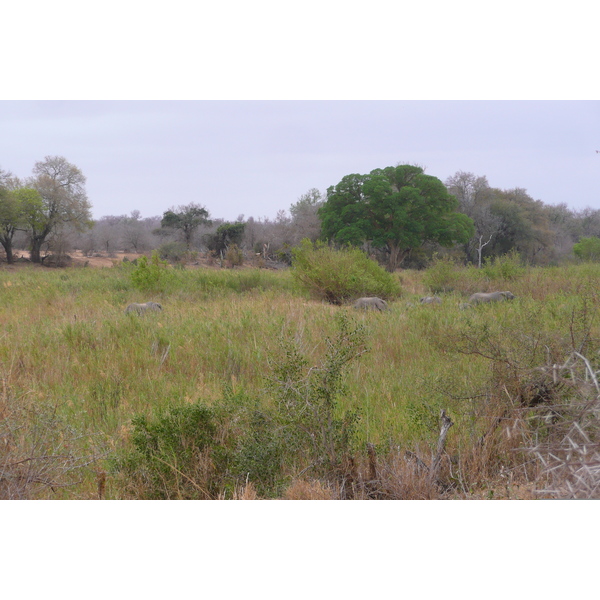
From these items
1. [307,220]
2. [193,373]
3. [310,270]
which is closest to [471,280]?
[310,270]

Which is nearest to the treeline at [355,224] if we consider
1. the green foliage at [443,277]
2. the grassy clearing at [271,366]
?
the green foliage at [443,277]

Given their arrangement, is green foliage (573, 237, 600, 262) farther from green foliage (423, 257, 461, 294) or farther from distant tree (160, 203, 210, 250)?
distant tree (160, 203, 210, 250)

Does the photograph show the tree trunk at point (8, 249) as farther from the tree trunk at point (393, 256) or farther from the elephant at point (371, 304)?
the elephant at point (371, 304)

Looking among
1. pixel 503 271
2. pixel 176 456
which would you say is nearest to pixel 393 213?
pixel 503 271

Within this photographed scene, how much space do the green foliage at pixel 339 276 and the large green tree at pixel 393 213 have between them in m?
15.7

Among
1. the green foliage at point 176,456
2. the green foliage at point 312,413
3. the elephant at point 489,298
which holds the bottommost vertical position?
the elephant at point 489,298

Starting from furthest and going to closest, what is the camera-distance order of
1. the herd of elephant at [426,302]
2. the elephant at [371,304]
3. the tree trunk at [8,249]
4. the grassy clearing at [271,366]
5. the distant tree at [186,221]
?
the distant tree at [186,221] → the tree trunk at [8,249] → the elephant at [371,304] → the herd of elephant at [426,302] → the grassy clearing at [271,366]

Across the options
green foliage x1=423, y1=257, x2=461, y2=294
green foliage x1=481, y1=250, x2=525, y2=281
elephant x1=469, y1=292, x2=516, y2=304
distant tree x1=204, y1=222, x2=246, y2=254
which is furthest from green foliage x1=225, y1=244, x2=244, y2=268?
elephant x1=469, y1=292, x2=516, y2=304

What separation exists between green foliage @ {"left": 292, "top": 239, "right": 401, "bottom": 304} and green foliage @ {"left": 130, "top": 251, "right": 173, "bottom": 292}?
368 centimetres

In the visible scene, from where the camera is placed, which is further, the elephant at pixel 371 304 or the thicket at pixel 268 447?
the elephant at pixel 371 304

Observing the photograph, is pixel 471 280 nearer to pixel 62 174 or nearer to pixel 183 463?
pixel 183 463

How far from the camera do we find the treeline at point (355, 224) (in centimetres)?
3059

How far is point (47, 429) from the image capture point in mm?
3244

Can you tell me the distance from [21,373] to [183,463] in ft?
11.5
